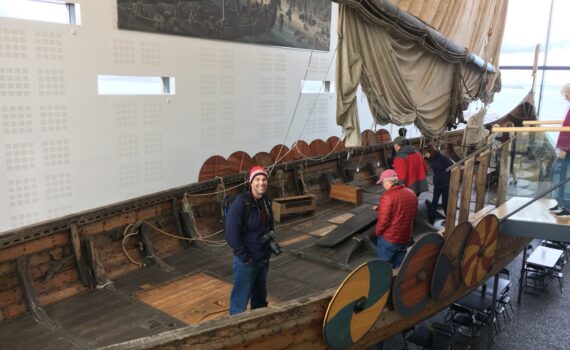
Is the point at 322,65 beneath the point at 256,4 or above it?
beneath

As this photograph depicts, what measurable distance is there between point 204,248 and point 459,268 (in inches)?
97.4

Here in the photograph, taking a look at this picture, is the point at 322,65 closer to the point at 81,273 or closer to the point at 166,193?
the point at 166,193

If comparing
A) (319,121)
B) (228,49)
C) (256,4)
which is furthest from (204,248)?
(319,121)

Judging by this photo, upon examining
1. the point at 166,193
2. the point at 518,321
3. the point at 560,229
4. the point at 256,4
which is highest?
the point at 256,4

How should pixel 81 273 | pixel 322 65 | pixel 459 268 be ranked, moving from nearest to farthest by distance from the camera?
1. pixel 81 273
2. pixel 459 268
3. pixel 322 65

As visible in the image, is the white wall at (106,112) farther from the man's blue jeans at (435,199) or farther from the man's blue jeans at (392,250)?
the man's blue jeans at (392,250)

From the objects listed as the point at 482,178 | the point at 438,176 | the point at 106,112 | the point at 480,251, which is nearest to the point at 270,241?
the point at 480,251

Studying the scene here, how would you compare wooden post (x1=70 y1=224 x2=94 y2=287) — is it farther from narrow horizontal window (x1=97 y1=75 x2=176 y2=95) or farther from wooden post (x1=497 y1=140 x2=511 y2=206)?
wooden post (x1=497 y1=140 x2=511 y2=206)

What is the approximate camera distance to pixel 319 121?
1028 cm

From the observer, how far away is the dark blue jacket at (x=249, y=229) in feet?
10.0

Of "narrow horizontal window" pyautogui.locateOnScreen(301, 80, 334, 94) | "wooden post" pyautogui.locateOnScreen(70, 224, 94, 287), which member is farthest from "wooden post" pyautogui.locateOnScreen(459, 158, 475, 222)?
"narrow horizontal window" pyautogui.locateOnScreen(301, 80, 334, 94)

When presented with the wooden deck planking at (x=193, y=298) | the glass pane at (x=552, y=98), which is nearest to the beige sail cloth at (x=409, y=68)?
the wooden deck planking at (x=193, y=298)

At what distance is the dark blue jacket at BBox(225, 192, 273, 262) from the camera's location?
305 centimetres

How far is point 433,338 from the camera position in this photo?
17.5 feet
